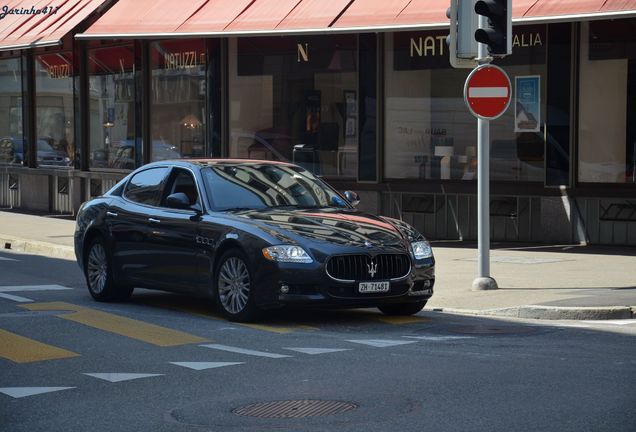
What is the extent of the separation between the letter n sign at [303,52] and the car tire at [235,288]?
11312 mm

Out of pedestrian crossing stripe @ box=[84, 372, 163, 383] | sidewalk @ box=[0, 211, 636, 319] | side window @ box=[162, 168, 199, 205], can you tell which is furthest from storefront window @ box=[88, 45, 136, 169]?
pedestrian crossing stripe @ box=[84, 372, 163, 383]

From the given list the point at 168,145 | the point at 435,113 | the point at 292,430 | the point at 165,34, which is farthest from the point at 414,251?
the point at 168,145

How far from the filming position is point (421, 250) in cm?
1159

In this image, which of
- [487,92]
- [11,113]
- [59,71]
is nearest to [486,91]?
[487,92]

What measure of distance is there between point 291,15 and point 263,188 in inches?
349

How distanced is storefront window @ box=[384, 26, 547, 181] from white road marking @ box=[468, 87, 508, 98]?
5856mm

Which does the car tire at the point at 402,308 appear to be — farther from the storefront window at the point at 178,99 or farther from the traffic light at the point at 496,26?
the storefront window at the point at 178,99

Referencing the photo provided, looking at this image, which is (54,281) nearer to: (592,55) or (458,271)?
(458,271)

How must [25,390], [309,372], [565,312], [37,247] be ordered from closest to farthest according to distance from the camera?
1. [25,390]
2. [309,372]
3. [565,312]
4. [37,247]

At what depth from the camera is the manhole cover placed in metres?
10.7

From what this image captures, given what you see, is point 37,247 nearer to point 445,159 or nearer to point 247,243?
point 445,159

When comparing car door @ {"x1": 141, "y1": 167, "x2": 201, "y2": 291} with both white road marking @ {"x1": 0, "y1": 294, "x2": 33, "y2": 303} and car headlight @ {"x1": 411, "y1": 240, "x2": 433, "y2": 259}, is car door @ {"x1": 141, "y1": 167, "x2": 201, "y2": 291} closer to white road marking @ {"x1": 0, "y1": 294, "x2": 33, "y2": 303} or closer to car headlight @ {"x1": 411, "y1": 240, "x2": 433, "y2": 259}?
white road marking @ {"x1": 0, "y1": 294, "x2": 33, "y2": 303}

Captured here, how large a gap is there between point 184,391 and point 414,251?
4.00 metres

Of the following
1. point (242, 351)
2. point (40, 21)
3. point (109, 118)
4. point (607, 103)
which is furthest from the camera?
point (40, 21)
